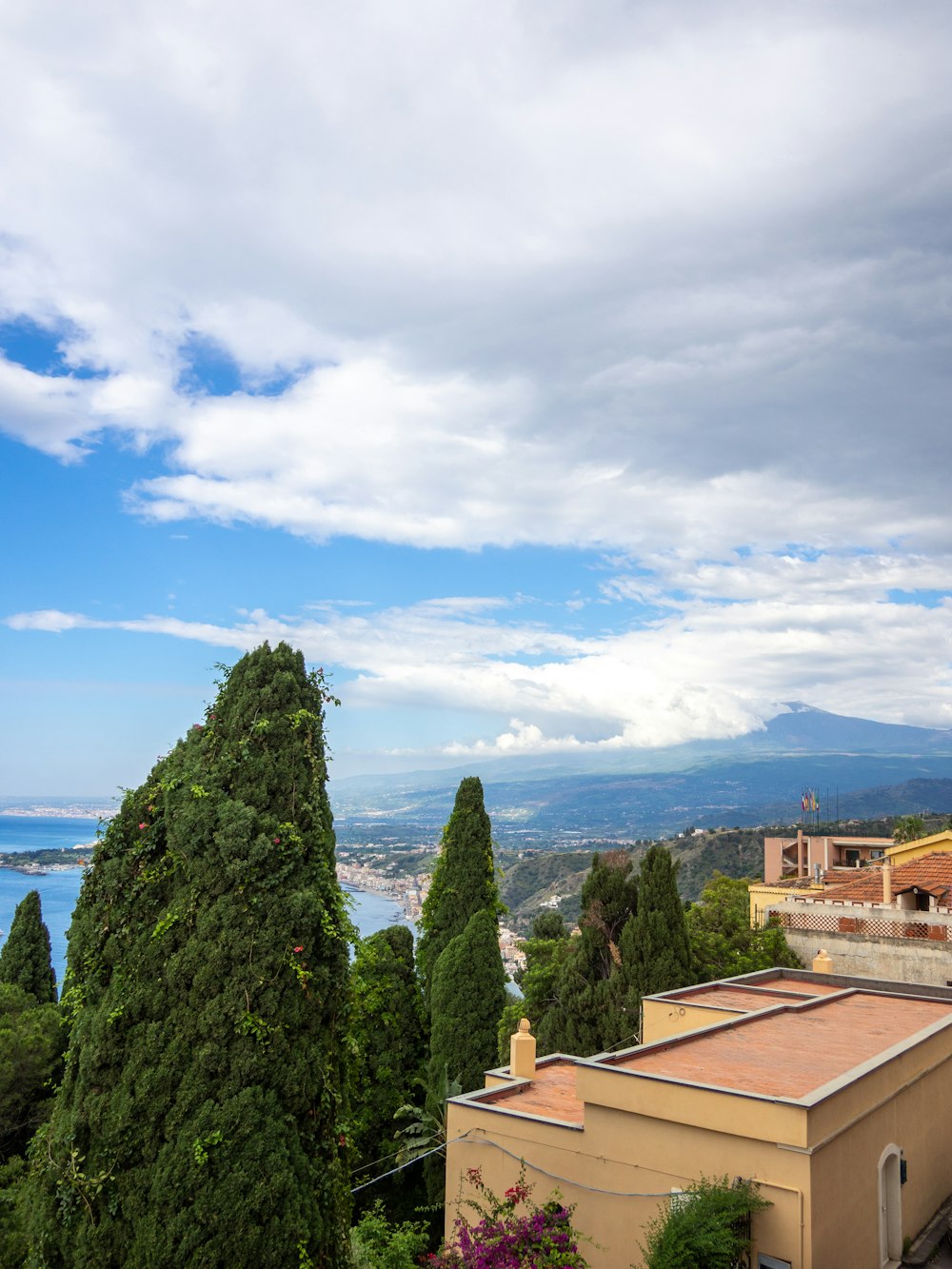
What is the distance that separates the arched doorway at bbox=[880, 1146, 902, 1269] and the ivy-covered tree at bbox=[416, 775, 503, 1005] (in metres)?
14.4

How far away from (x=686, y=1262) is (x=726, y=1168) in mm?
1114

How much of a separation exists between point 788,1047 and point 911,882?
1379 cm

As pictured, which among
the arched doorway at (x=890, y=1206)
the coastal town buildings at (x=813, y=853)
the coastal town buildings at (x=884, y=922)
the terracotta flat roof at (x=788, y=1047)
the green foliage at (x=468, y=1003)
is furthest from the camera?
the coastal town buildings at (x=813, y=853)

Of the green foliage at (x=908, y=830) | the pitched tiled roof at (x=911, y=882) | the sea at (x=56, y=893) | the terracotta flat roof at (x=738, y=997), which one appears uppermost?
the pitched tiled roof at (x=911, y=882)

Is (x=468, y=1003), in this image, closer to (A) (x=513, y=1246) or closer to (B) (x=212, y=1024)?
(A) (x=513, y=1246)

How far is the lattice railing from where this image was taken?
20.7 metres

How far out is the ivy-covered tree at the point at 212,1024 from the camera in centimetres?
818

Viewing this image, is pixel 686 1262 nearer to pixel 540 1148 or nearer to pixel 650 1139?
pixel 650 1139

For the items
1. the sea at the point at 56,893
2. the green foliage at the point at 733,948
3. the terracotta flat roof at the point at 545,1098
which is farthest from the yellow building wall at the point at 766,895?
the terracotta flat roof at the point at 545,1098

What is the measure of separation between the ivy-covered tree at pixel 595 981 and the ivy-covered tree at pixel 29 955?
1261 centimetres

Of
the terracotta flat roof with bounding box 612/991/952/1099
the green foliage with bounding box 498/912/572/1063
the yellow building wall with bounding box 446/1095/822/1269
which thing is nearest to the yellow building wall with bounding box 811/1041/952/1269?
the yellow building wall with bounding box 446/1095/822/1269

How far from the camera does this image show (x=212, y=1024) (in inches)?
342

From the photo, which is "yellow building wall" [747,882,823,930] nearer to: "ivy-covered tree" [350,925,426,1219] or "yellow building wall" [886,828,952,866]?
"yellow building wall" [886,828,952,866]

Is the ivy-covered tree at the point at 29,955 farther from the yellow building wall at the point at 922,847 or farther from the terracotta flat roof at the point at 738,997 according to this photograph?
the yellow building wall at the point at 922,847
